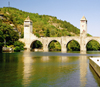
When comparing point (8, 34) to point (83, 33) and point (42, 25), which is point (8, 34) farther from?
point (42, 25)

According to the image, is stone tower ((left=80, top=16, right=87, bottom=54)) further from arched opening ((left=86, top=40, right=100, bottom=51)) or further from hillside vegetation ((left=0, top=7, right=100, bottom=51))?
arched opening ((left=86, top=40, right=100, bottom=51))

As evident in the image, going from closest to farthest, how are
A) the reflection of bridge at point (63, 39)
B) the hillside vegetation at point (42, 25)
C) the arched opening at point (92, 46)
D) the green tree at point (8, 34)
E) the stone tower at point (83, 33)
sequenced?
the green tree at point (8, 34), the stone tower at point (83, 33), the reflection of bridge at point (63, 39), the hillside vegetation at point (42, 25), the arched opening at point (92, 46)

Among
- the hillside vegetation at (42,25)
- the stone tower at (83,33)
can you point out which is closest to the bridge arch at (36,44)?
the hillside vegetation at (42,25)

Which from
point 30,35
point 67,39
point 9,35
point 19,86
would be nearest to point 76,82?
point 19,86

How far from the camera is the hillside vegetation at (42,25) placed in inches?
3521

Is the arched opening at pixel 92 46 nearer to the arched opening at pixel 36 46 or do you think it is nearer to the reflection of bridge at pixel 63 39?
the reflection of bridge at pixel 63 39

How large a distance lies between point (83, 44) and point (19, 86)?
61678 mm

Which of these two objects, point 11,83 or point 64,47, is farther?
point 64,47

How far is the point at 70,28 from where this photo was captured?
164625mm

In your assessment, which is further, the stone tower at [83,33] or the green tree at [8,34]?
the stone tower at [83,33]

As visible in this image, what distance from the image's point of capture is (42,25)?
138m

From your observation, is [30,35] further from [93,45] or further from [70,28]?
[70,28]

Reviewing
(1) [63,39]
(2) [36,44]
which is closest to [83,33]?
(1) [63,39]

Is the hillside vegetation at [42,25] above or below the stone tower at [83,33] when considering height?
above
